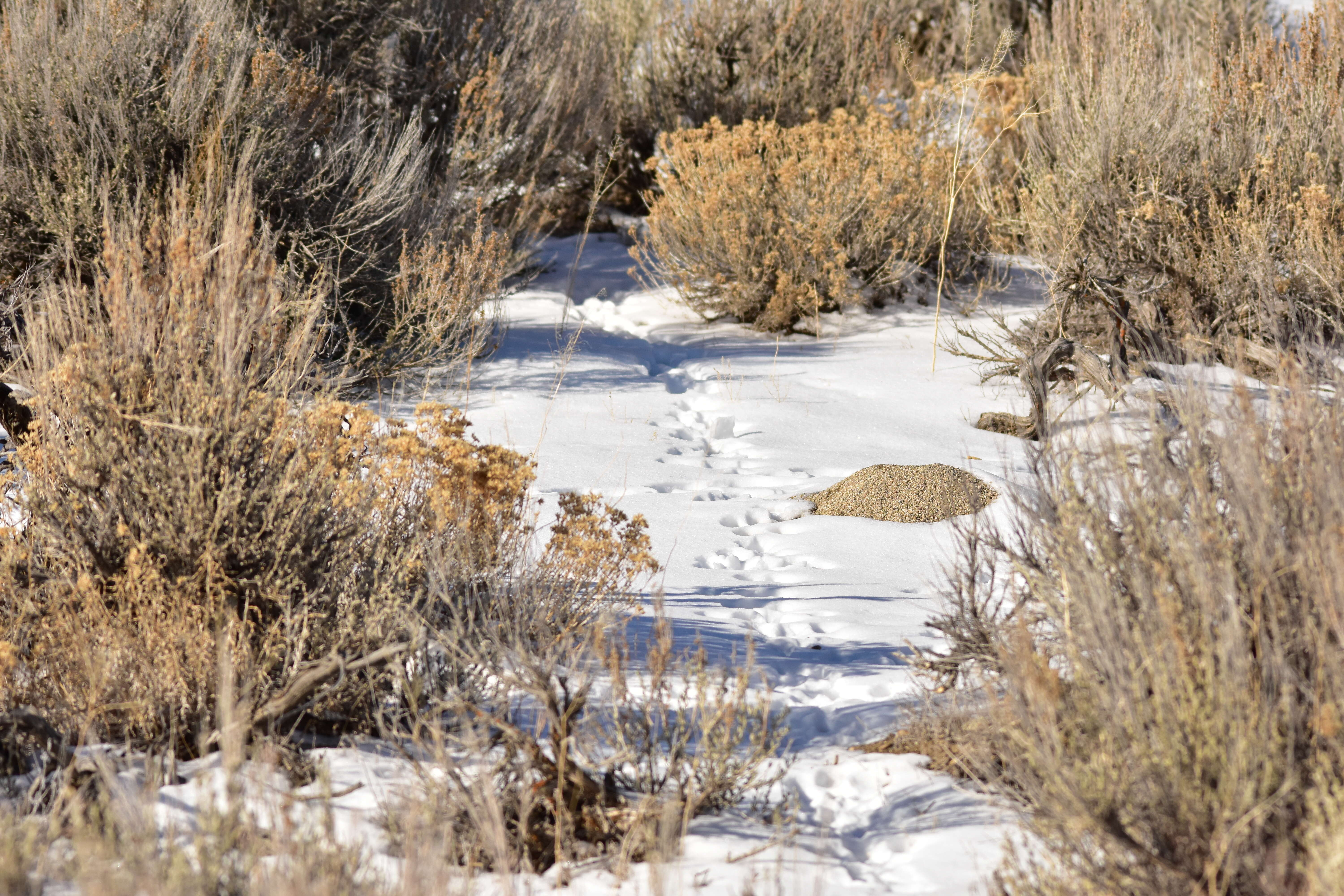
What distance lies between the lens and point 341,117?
709 centimetres

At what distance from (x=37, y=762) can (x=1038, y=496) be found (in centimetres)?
247

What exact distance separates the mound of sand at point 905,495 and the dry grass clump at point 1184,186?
1.91 metres

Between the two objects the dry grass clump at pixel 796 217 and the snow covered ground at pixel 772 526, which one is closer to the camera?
the snow covered ground at pixel 772 526

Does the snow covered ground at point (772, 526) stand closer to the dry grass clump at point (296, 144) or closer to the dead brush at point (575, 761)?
the dead brush at point (575, 761)

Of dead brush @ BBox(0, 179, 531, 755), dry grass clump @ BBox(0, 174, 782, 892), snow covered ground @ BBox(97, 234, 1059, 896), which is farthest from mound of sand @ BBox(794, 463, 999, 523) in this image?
dead brush @ BBox(0, 179, 531, 755)

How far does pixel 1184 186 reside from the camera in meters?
6.96

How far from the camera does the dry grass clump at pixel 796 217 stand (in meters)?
7.87

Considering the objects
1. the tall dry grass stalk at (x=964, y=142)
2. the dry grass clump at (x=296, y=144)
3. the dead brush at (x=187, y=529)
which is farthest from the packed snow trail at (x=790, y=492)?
the dead brush at (x=187, y=529)

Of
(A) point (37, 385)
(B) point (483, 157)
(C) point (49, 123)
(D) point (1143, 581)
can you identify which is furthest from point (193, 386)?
(B) point (483, 157)

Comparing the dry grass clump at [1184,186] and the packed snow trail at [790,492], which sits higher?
the dry grass clump at [1184,186]

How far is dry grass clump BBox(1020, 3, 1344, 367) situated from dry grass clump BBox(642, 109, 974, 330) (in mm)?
1101

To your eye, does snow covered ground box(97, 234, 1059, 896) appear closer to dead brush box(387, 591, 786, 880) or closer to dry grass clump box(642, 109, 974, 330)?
dead brush box(387, 591, 786, 880)

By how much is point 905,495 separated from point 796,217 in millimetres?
3696

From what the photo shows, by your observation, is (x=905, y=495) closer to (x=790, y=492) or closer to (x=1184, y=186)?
(x=790, y=492)
